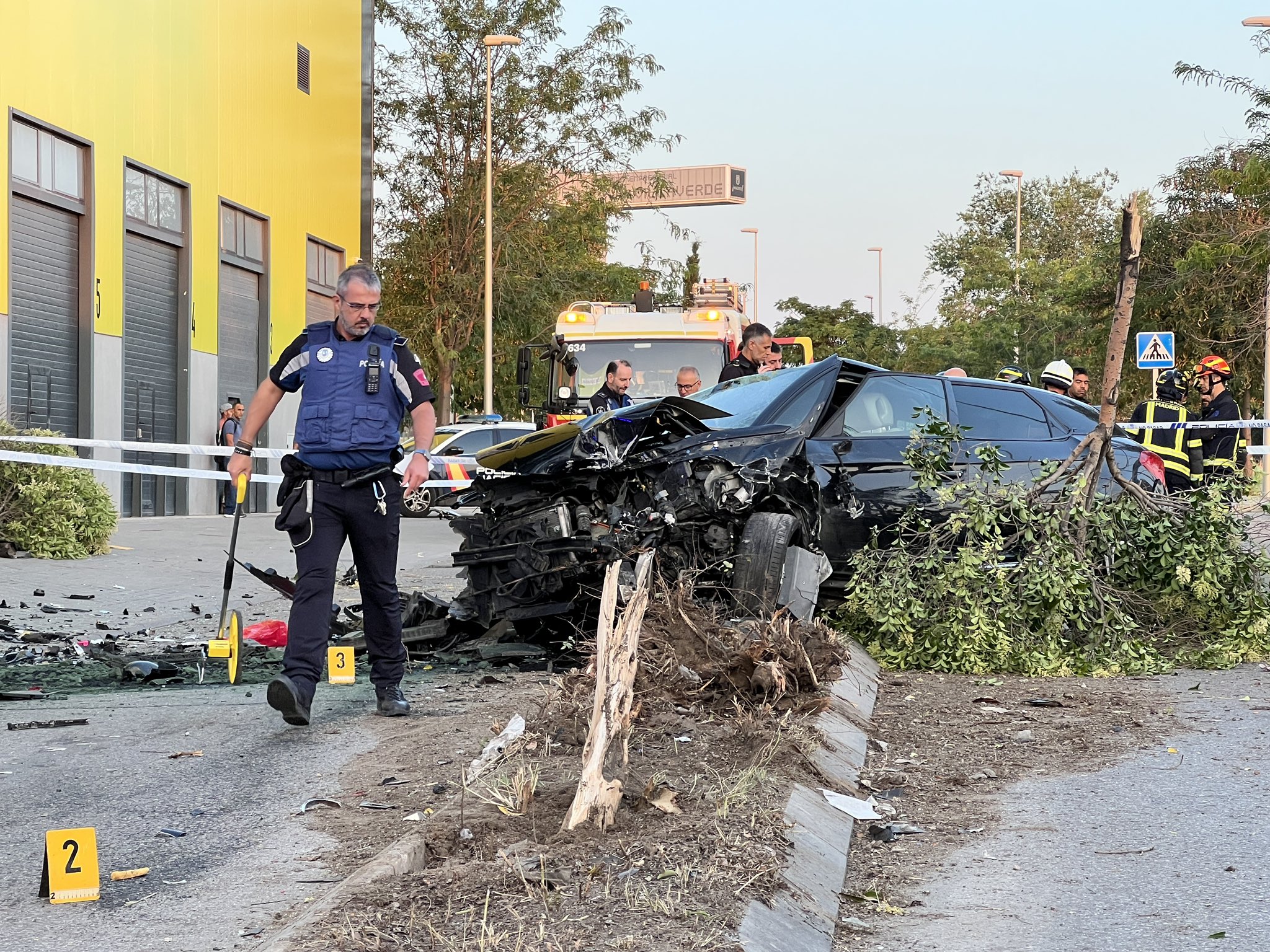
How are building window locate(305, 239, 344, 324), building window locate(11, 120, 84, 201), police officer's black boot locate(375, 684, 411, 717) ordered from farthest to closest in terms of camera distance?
building window locate(305, 239, 344, 324), building window locate(11, 120, 84, 201), police officer's black boot locate(375, 684, 411, 717)

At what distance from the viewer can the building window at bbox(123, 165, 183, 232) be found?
65.6 feet

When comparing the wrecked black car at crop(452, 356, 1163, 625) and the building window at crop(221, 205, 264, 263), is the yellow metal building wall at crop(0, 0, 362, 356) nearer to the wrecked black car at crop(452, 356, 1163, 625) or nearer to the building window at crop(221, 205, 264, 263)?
the building window at crop(221, 205, 264, 263)

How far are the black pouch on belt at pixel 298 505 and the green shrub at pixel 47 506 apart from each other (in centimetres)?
705

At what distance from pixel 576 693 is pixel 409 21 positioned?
3076 centimetres

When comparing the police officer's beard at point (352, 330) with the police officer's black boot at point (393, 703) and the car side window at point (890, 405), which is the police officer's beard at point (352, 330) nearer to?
the police officer's black boot at point (393, 703)

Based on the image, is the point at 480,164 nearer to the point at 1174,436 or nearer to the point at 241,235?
the point at 241,235

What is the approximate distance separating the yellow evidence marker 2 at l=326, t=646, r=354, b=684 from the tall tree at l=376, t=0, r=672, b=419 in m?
26.5

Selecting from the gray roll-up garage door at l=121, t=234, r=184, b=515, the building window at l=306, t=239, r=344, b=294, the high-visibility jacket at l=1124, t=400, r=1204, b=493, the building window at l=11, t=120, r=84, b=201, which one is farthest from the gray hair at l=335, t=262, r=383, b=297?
the building window at l=306, t=239, r=344, b=294

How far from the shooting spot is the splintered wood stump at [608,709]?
390 cm

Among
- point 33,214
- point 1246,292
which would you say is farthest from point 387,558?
point 1246,292

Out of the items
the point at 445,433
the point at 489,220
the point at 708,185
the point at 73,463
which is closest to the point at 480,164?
the point at 489,220

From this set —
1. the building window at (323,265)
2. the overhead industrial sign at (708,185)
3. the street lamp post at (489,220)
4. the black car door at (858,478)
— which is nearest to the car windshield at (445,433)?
the street lamp post at (489,220)

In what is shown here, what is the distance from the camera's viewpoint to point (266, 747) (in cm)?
558

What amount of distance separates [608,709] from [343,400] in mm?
2465
